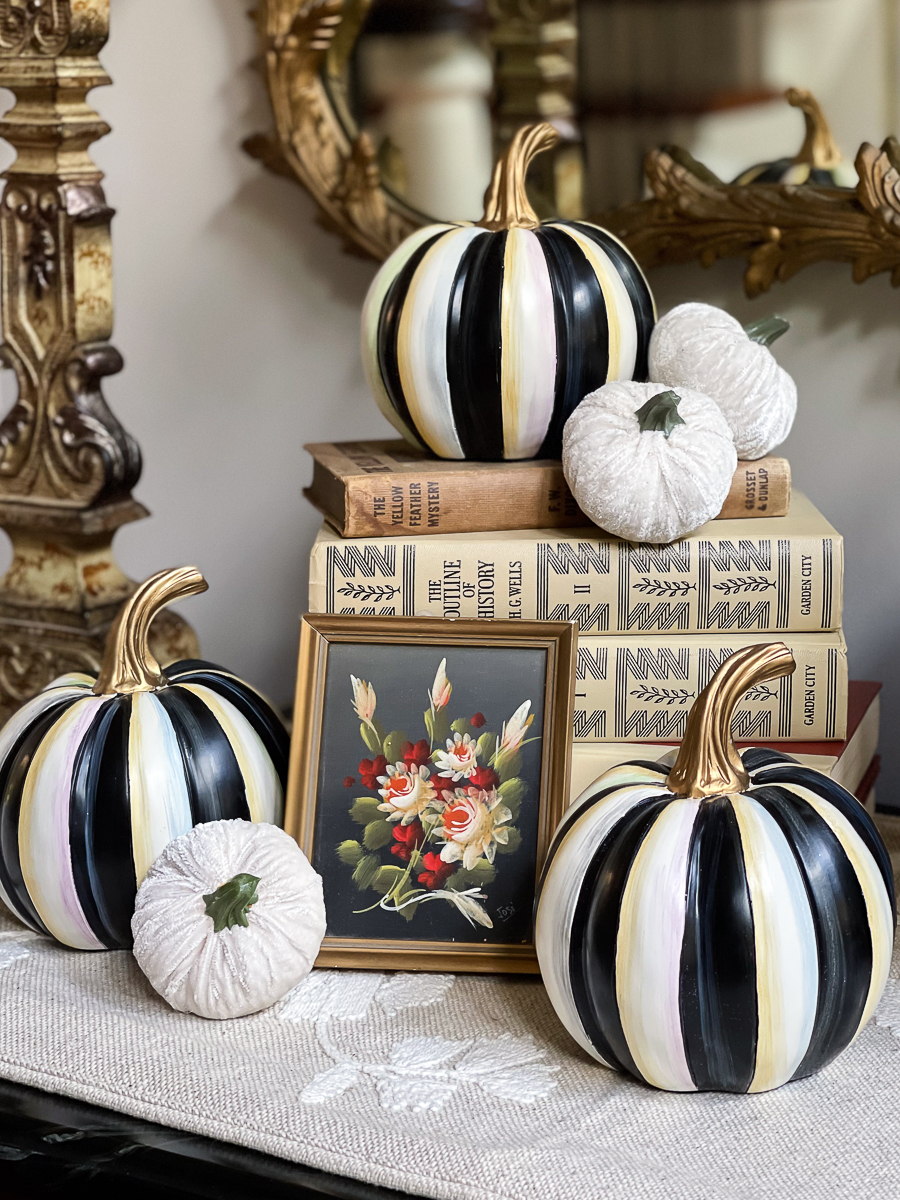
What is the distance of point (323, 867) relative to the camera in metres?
0.72

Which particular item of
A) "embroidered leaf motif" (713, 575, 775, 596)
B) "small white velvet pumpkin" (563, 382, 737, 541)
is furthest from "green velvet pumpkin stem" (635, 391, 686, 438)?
"embroidered leaf motif" (713, 575, 775, 596)

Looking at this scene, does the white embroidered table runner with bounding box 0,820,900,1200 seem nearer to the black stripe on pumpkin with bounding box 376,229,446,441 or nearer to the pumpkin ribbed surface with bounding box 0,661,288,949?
the pumpkin ribbed surface with bounding box 0,661,288,949

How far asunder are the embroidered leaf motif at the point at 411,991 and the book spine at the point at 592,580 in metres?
0.20

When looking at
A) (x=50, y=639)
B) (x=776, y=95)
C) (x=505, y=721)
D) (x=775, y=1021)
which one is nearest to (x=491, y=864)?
(x=505, y=721)

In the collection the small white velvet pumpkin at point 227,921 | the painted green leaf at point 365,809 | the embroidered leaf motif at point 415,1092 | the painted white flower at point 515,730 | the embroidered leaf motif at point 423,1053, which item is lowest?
the embroidered leaf motif at point 415,1092

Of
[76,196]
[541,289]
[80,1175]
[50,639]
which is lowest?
[80,1175]

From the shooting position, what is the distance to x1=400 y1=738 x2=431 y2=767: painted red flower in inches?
28.8

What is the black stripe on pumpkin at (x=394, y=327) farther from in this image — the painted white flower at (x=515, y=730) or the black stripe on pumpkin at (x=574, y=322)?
the painted white flower at (x=515, y=730)

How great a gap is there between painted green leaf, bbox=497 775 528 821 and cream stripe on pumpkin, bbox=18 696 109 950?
0.23m

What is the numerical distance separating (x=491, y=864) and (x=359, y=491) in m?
0.22

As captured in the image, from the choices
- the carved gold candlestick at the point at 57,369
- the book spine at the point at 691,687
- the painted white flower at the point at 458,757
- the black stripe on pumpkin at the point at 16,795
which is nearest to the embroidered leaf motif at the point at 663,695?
the book spine at the point at 691,687

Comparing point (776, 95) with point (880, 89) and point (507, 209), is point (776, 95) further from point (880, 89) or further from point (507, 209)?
point (507, 209)

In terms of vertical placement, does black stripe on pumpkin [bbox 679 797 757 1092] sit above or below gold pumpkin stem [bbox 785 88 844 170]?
below

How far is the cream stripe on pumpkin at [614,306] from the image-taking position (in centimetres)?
77
